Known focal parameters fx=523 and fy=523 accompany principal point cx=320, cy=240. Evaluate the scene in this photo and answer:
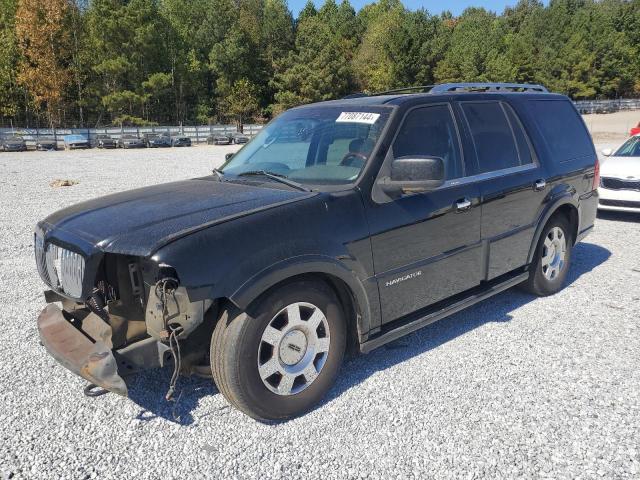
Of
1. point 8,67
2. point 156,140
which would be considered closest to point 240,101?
point 8,67

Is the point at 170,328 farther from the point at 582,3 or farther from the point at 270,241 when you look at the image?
the point at 582,3

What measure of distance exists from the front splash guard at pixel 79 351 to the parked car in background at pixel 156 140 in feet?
116

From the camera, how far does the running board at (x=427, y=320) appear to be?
3.44 metres

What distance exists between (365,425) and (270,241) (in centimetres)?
124

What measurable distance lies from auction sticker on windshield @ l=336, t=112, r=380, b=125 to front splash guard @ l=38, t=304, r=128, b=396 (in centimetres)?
221

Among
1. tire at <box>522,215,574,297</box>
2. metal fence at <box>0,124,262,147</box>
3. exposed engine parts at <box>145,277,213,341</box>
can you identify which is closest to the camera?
exposed engine parts at <box>145,277,213,341</box>

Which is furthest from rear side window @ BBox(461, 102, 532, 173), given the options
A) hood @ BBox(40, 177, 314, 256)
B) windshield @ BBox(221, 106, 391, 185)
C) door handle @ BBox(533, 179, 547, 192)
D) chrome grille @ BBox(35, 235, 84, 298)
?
chrome grille @ BBox(35, 235, 84, 298)

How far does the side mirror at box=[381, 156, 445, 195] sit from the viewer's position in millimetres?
3266

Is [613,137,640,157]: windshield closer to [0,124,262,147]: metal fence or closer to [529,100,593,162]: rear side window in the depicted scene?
[529,100,593,162]: rear side window

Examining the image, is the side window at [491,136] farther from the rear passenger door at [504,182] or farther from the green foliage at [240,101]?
the green foliage at [240,101]

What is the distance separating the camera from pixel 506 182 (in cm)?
437

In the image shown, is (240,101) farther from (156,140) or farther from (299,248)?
(299,248)

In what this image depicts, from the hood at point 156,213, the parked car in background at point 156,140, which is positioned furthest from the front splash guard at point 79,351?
the parked car in background at point 156,140

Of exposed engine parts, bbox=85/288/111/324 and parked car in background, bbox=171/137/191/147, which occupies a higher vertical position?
exposed engine parts, bbox=85/288/111/324
